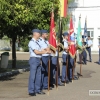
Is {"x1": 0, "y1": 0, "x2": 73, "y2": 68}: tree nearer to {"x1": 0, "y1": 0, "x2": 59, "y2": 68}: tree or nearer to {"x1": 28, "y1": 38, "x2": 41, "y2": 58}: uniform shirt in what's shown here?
{"x1": 0, "y1": 0, "x2": 59, "y2": 68}: tree

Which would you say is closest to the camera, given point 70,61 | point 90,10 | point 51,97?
point 51,97

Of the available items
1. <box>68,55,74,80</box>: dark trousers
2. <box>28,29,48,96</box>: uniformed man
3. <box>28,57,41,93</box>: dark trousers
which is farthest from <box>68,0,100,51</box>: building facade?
<box>28,29,48,96</box>: uniformed man

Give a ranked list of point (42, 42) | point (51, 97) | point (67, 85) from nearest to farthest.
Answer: point (51, 97) → point (42, 42) → point (67, 85)

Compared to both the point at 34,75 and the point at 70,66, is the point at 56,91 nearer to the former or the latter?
the point at 34,75

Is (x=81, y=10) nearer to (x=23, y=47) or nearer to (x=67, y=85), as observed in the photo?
(x=23, y=47)

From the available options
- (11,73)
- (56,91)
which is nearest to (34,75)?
(56,91)

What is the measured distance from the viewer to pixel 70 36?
12.7 meters

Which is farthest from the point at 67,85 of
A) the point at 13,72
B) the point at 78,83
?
the point at 13,72

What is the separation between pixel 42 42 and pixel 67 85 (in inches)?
88.6

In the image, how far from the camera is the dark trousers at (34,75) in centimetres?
979

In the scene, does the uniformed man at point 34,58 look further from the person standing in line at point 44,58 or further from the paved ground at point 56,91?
the person standing in line at point 44,58

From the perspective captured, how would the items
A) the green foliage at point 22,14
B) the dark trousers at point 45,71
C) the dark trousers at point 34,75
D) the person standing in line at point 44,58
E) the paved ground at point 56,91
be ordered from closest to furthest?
1. the paved ground at point 56,91
2. the dark trousers at point 34,75
3. the person standing in line at point 44,58
4. the dark trousers at point 45,71
5. the green foliage at point 22,14

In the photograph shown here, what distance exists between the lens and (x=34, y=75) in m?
9.87

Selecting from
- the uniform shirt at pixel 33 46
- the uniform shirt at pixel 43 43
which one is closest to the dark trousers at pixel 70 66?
the uniform shirt at pixel 43 43
